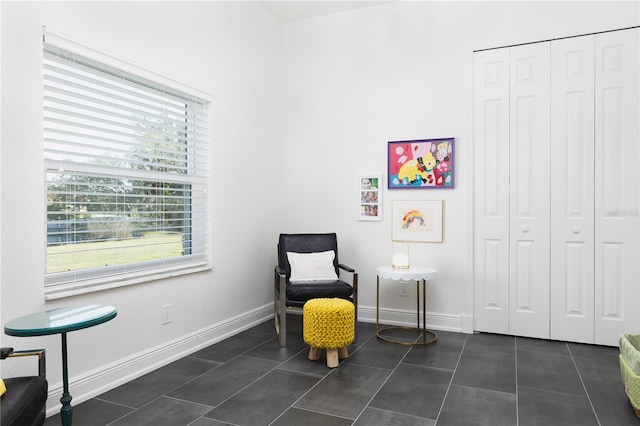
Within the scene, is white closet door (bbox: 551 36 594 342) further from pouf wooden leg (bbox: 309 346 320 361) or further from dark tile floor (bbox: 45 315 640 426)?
pouf wooden leg (bbox: 309 346 320 361)

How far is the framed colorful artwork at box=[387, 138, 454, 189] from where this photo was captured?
4012 millimetres

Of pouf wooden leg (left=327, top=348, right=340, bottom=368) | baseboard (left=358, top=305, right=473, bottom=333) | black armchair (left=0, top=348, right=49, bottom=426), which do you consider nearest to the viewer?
black armchair (left=0, top=348, right=49, bottom=426)

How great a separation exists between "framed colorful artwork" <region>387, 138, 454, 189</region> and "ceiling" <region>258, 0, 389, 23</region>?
4.72 feet

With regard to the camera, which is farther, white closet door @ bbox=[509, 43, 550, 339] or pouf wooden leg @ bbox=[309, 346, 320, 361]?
white closet door @ bbox=[509, 43, 550, 339]

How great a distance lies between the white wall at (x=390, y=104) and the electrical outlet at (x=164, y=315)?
1842mm

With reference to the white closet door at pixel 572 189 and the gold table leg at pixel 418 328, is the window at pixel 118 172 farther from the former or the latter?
the white closet door at pixel 572 189

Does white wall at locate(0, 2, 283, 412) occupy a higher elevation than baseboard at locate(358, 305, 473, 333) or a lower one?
higher

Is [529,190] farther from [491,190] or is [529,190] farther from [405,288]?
[405,288]

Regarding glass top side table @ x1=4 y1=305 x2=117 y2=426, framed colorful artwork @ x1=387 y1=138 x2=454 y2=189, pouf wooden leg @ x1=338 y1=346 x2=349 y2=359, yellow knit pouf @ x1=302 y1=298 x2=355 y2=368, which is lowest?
pouf wooden leg @ x1=338 y1=346 x2=349 y2=359

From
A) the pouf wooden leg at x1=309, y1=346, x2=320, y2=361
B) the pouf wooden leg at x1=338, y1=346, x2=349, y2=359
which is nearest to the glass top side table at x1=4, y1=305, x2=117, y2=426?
the pouf wooden leg at x1=309, y1=346, x2=320, y2=361

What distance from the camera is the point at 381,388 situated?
2.72 metres

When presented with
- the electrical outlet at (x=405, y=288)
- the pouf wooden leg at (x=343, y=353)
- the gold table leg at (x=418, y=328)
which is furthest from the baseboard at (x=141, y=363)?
the electrical outlet at (x=405, y=288)

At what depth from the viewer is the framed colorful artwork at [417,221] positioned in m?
4.06

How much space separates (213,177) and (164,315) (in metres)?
1.18
